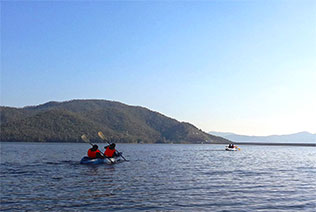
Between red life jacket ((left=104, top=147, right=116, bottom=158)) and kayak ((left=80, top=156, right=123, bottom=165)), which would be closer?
kayak ((left=80, top=156, right=123, bottom=165))

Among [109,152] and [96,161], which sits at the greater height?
[109,152]

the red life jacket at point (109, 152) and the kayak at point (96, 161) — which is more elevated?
the red life jacket at point (109, 152)

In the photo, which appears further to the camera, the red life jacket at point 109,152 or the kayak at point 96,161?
the red life jacket at point 109,152

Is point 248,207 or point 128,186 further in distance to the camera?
point 128,186

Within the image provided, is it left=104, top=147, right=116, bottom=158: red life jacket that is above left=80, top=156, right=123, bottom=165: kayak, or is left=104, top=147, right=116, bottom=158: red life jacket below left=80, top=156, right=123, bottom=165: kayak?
above

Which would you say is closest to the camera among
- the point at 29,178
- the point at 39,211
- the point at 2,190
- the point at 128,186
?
the point at 39,211

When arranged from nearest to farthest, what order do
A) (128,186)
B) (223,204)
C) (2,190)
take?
(223,204)
(2,190)
(128,186)

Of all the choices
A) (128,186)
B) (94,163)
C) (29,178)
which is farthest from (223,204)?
(94,163)

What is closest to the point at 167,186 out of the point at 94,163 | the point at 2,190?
the point at 2,190

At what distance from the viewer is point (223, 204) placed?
20562 millimetres

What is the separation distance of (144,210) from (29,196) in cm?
849

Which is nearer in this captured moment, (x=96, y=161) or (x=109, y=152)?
(x=96, y=161)

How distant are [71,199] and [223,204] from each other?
9.72 metres

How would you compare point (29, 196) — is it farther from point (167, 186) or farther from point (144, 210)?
point (167, 186)
